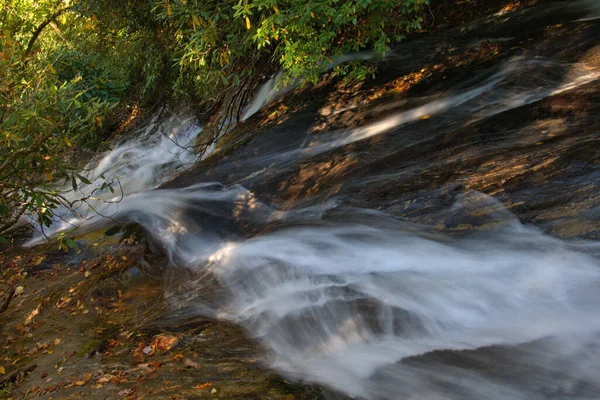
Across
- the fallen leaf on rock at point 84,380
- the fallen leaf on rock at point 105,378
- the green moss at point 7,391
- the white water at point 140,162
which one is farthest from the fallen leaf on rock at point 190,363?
the white water at point 140,162

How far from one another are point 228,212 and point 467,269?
137 inches

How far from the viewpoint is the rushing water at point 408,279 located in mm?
3902

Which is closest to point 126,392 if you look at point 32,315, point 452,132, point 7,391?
point 7,391

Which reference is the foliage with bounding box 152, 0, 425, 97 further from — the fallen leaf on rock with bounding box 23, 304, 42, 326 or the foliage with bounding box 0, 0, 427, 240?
the fallen leaf on rock with bounding box 23, 304, 42, 326

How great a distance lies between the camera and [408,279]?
4.81m

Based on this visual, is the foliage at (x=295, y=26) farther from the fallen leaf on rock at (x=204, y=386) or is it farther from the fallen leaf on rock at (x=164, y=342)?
the fallen leaf on rock at (x=204, y=386)

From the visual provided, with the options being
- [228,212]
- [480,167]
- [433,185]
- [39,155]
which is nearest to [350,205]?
[433,185]

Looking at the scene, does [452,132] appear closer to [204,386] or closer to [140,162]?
[204,386]

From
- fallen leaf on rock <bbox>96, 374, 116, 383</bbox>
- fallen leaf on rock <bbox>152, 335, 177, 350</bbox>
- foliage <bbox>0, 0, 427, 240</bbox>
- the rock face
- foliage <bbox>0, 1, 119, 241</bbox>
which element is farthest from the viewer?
foliage <bbox>0, 0, 427, 240</bbox>

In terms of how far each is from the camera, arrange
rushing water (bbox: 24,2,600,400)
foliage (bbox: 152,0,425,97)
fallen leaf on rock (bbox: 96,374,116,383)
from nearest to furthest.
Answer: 1. rushing water (bbox: 24,2,600,400)
2. fallen leaf on rock (bbox: 96,374,116,383)
3. foliage (bbox: 152,0,425,97)

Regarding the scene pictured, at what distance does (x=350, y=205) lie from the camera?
19.4 feet

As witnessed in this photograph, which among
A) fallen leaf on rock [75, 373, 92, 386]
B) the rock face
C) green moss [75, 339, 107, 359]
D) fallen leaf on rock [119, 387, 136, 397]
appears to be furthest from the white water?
fallen leaf on rock [119, 387, 136, 397]

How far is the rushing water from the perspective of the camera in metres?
3.90

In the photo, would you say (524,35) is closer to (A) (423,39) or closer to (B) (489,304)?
(A) (423,39)
